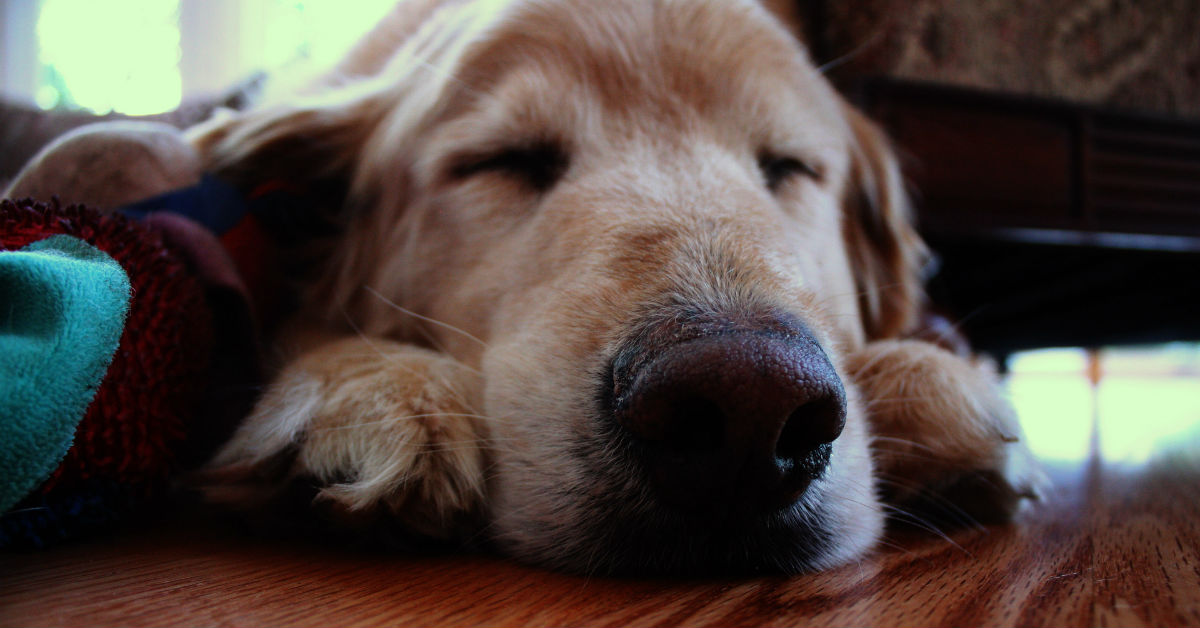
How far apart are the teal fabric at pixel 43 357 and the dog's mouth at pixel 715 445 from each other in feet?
1.72

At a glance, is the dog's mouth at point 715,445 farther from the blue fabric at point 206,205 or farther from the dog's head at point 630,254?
the blue fabric at point 206,205

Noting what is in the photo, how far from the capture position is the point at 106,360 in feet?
2.58

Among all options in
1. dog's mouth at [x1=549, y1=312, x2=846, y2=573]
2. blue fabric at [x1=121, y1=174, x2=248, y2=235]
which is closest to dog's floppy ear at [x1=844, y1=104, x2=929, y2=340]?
dog's mouth at [x1=549, y1=312, x2=846, y2=573]

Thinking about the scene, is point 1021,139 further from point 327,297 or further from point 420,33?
point 327,297

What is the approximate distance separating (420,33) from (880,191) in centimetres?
120

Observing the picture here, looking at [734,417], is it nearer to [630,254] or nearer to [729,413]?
[729,413]

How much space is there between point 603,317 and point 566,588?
32 cm

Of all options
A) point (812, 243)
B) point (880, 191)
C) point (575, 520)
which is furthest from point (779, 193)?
point (575, 520)

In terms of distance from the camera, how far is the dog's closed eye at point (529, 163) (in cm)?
133

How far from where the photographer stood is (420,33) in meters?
1.83

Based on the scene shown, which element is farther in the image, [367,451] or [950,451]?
[950,451]

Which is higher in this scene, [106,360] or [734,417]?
[106,360]

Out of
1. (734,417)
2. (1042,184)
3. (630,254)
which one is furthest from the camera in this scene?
(1042,184)

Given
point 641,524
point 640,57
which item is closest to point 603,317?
point 641,524
